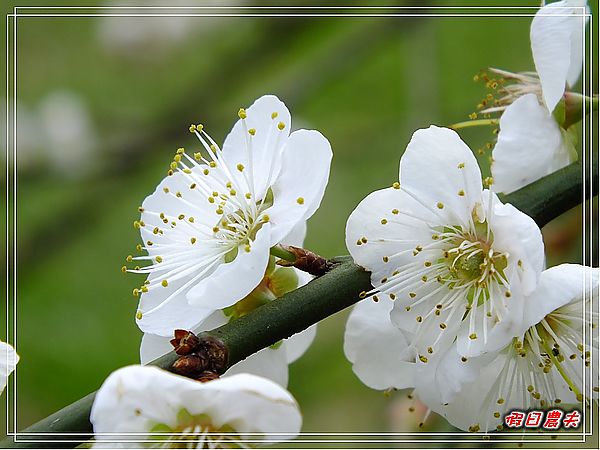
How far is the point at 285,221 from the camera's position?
0.76 m

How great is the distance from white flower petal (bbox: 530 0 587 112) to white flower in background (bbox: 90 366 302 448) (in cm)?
44

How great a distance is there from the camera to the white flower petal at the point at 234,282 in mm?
729

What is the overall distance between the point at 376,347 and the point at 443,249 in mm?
127

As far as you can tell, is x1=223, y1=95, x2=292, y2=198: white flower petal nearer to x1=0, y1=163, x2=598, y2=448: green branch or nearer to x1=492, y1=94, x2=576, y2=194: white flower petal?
x1=0, y1=163, x2=598, y2=448: green branch

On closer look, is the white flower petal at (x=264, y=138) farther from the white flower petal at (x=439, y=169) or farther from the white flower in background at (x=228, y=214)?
the white flower petal at (x=439, y=169)

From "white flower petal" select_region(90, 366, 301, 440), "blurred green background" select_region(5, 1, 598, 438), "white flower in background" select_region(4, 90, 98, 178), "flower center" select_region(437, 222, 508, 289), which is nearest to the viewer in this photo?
"white flower petal" select_region(90, 366, 301, 440)

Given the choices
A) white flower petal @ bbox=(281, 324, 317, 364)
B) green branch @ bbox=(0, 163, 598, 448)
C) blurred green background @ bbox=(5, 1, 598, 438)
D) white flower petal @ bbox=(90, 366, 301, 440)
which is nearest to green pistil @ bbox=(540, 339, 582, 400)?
green branch @ bbox=(0, 163, 598, 448)

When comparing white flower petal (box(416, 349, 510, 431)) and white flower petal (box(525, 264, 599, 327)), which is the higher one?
white flower petal (box(525, 264, 599, 327))

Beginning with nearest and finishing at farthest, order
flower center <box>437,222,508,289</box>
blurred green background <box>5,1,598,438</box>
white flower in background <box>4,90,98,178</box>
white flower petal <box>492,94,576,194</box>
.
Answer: flower center <box>437,222,508,289</box> < white flower petal <box>492,94,576,194</box> < blurred green background <box>5,1,598,438</box> < white flower in background <box>4,90,98,178</box>

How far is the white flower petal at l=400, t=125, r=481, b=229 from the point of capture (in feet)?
2.49

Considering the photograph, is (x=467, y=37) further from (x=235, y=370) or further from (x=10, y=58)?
(x=235, y=370)

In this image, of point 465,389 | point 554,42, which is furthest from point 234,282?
point 554,42

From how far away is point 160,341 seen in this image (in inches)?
32.1

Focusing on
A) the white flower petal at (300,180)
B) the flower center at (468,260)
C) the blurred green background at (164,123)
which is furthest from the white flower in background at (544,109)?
the blurred green background at (164,123)
